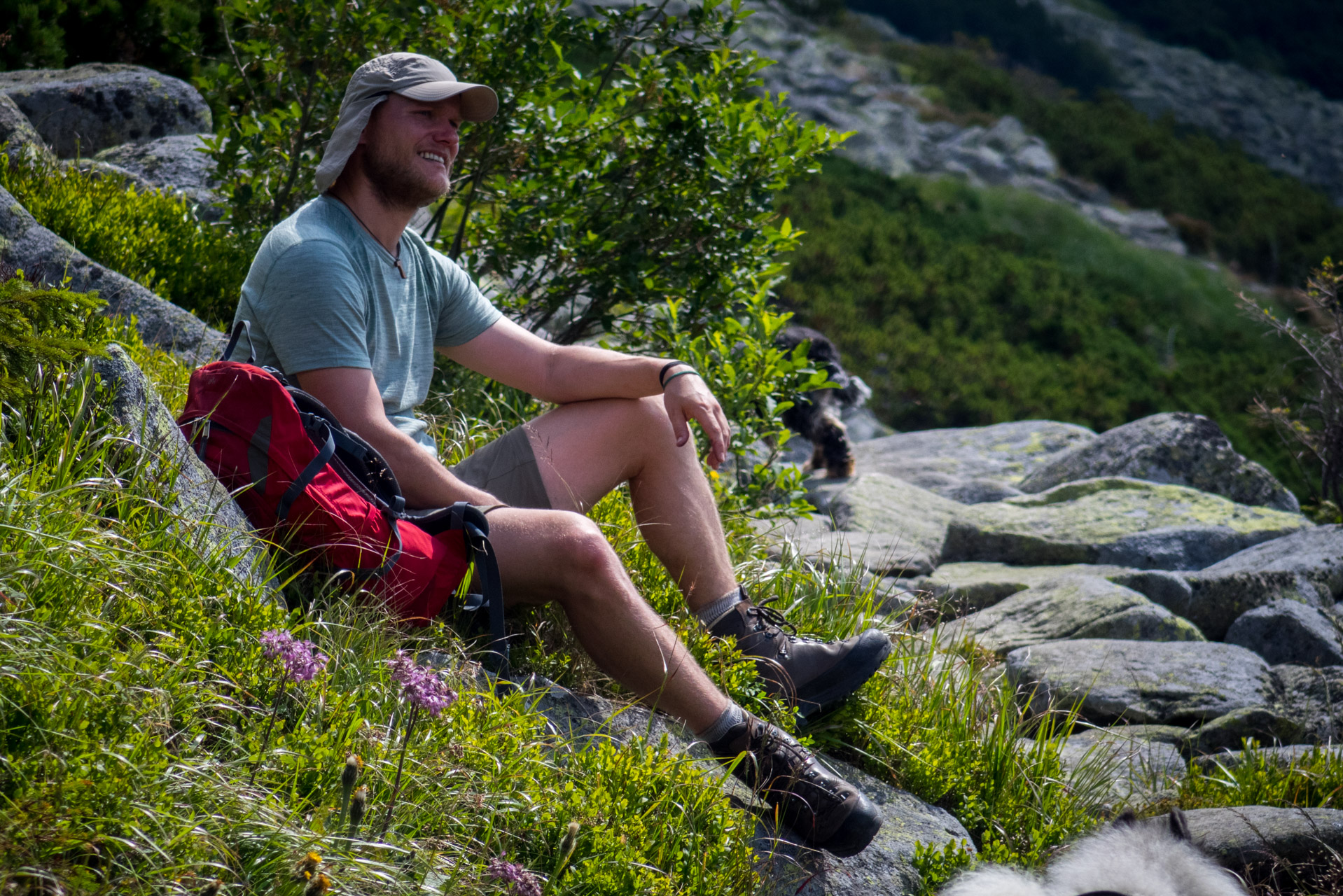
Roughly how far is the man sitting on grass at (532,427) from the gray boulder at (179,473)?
40cm

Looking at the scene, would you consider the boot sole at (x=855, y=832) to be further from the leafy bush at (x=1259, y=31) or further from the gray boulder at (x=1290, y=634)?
the leafy bush at (x=1259, y=31)

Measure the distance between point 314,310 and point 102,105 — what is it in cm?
569

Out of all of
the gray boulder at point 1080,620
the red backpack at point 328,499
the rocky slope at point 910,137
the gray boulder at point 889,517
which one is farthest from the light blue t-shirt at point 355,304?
the rocky slope at point 910,137

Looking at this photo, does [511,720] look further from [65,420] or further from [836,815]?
[65,420]

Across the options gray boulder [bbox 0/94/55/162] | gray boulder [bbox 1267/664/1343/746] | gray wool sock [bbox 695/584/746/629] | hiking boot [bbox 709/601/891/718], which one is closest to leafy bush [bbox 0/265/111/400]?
gray wool sock [bbox 695/584/746/629]

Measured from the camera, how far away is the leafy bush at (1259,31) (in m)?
45.8

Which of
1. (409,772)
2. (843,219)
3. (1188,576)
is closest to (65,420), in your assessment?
(409,772)

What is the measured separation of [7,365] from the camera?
2473 mm

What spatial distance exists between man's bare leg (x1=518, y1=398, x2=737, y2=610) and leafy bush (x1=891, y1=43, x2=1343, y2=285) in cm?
2690

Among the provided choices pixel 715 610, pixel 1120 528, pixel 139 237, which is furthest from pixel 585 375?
pixel 1120 528

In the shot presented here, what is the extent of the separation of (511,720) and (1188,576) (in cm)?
557

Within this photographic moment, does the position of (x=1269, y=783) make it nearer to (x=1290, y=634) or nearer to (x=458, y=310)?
(x=1290, y=634)

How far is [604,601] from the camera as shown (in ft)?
8.96

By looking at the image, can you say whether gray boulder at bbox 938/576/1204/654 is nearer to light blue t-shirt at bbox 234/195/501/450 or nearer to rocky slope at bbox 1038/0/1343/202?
light blue t-shirt at bbox 234/195/501/450
